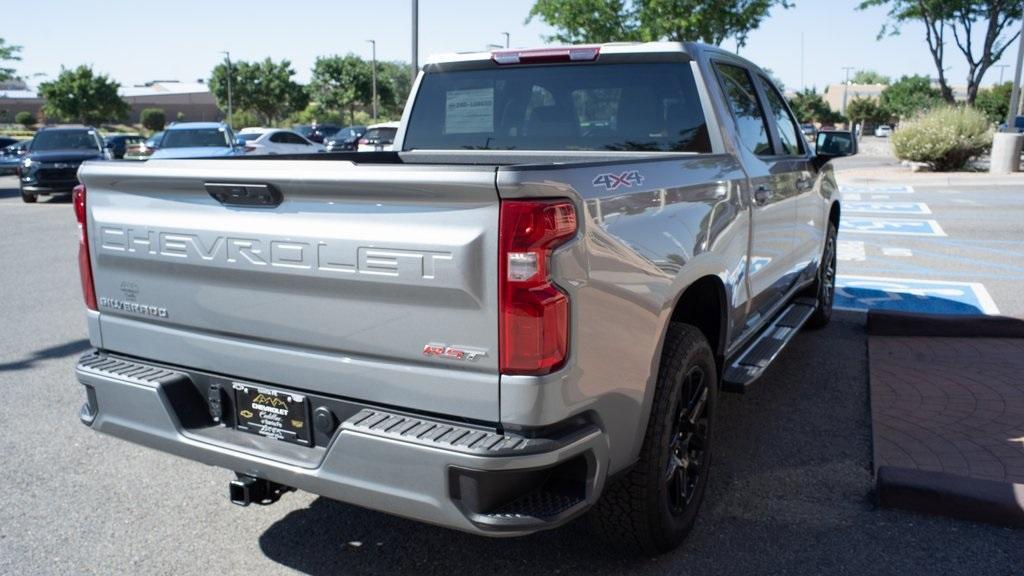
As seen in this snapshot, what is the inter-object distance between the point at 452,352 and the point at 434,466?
33 cm

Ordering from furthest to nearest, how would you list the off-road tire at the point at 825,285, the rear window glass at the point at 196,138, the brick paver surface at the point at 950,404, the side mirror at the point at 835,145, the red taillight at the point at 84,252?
the rear window glass at the point at 196,138, the off-road tire at the point at 825,285, the side mirror at the point at 835,145, the brick paver surface at the point at 950,404, the red taillight at the point at 84,252

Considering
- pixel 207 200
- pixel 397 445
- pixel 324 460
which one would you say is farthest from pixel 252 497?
pixel 207 200

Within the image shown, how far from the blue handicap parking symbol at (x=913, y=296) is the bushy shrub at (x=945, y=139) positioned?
49.5 feet

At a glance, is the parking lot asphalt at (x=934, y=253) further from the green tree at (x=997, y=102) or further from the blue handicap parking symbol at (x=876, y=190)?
the green tree at (x=997, y=102)

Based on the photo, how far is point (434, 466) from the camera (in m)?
2.55

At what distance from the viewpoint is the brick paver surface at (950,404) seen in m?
4.32

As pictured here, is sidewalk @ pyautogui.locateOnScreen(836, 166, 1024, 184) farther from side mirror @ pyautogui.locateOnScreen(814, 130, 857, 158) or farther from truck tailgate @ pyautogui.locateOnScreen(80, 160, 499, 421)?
truck tailgate @ pyautogui.locateOnScreen(80, 160, 499, 421)

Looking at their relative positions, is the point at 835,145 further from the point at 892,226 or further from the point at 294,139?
the point at 294,139

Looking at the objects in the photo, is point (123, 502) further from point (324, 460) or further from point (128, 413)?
point (324, 460)

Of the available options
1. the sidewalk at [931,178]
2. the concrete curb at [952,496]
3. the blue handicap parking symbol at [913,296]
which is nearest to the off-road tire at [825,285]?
the blue handicap parking symbol at [913,296]

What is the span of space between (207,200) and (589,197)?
131 cm

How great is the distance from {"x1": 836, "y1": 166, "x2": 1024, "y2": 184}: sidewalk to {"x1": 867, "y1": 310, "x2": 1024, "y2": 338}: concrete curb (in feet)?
45.6

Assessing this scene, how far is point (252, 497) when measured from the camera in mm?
3053

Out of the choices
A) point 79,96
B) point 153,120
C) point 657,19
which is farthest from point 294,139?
point 153,120
